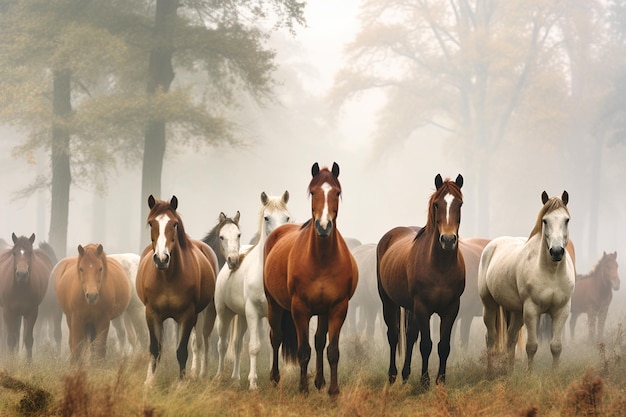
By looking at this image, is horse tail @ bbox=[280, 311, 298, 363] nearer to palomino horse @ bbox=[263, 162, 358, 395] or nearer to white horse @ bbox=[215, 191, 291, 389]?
white horse @ bbox=[215, 191, 291, 389]

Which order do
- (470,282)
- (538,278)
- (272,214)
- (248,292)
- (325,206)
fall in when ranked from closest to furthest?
(325,206), (538,278), (248,292), (272,214), (470,282)

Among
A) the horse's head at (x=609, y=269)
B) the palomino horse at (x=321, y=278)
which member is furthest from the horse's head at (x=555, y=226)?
the horse's head at (x=609, y=269)

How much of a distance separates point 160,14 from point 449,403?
16094mm

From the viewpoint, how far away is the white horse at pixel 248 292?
32.3ft

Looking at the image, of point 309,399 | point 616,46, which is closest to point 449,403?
point 309,399

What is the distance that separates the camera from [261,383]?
31.2 ft

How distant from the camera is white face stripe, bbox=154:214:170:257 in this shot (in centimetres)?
884

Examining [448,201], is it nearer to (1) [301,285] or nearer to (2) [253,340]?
(1) [301,285]

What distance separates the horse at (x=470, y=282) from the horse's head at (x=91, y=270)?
5.97m

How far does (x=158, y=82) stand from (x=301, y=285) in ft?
45.0

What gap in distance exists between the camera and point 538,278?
371 inches

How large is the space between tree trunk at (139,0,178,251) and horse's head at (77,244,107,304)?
8978 mm

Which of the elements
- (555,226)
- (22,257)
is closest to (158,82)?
(22,257)

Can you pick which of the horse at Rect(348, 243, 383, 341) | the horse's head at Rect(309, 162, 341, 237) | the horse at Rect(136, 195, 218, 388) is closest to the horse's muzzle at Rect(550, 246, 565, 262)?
the horse's head at Rect(309, 162, 341, 237)
